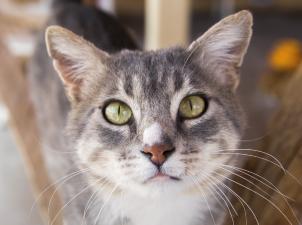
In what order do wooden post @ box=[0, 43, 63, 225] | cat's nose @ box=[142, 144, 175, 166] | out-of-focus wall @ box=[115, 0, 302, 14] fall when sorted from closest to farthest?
cat's nose @ box=[142, 144, 175, 166] → wooden post @ box=[0, 43, 63, 225] → out-of-focus wall @ box=[115, 0, 302, 14]

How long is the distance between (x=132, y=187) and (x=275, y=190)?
21 cm

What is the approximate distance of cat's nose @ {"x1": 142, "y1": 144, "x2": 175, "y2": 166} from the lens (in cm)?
69

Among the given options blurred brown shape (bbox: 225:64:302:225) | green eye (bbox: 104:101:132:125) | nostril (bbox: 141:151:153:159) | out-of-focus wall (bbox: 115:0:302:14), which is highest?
out-of-focus wall (bbox: 115:0:302:14)

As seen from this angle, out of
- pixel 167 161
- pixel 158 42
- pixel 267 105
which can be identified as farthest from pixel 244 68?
pixel 167 161

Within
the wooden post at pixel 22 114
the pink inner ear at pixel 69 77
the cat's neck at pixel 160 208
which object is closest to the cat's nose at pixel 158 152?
the cat's neck at pixel 160 208

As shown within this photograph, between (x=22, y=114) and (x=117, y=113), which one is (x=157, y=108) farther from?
(x=22, y=114)

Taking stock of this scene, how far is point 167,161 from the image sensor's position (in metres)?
0.70

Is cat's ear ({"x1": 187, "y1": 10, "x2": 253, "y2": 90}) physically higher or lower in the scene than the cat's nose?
higher

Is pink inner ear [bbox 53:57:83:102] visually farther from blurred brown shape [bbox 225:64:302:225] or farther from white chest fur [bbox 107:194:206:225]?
blurred brown shape [bbox 225:64:302:225]

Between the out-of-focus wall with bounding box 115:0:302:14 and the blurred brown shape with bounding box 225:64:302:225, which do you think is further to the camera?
the out-of-focus wall with bounding box 115:0:302:14

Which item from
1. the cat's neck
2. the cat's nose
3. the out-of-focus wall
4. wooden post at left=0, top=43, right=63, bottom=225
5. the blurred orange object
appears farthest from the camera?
the out-of-focus wall

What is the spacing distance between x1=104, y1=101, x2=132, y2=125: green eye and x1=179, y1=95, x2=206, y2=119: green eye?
74mm

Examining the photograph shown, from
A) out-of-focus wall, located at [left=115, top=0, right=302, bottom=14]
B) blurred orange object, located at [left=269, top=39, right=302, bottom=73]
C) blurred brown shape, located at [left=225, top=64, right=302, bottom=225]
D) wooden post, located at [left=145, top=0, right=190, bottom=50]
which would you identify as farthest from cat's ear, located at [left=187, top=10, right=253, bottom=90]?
out-of-focus wall, located at [left=115, top=0, right=302, bottom=14]

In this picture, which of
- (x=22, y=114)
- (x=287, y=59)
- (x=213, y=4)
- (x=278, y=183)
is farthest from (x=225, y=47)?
(x=213, y=4)
